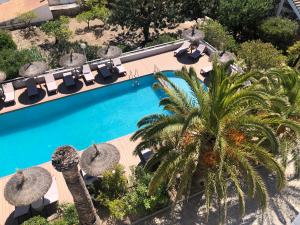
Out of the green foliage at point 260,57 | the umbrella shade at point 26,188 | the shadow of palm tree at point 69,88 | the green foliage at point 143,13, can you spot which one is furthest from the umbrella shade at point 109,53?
the umbrella shade at point 26,188

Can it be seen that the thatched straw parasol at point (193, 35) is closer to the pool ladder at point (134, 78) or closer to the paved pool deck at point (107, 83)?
the paved pool deck at point (107, 83)

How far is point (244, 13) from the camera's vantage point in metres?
25.4

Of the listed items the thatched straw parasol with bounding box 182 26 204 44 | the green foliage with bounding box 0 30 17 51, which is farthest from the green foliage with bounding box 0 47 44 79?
the thatched straw parasol with bounding box 182 26 204 44

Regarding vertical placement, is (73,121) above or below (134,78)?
below

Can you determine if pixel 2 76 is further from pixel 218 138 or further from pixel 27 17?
pixel 218 138

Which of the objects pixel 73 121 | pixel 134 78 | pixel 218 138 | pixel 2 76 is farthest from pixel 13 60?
pixel 218 138

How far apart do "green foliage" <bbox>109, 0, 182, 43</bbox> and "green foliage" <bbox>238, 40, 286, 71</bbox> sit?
8727mm

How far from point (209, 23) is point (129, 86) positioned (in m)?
8.45

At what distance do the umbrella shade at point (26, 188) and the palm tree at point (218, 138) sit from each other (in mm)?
4551

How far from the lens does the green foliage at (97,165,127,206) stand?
13.5m

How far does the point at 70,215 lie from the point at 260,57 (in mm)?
14837

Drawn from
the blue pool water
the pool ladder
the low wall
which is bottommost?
Result: the blue pool water

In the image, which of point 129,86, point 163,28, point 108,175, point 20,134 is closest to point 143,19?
point 163,28

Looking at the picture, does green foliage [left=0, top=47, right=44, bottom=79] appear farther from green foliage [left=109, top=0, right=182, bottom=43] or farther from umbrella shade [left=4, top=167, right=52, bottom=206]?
umbrella shade [left=4, top=167, right=52, bottom=206]
